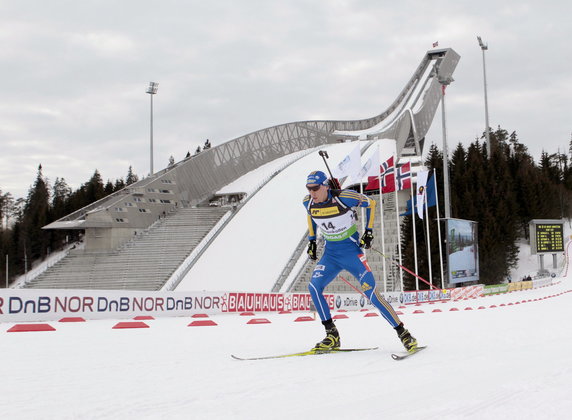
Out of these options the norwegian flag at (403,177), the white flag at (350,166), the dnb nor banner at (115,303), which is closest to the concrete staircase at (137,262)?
the norwegian flag at (403,177)

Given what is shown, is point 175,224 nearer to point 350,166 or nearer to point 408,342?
point 350,166

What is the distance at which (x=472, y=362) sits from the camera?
4.82m

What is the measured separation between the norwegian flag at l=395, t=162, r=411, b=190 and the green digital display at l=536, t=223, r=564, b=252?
46.4ft

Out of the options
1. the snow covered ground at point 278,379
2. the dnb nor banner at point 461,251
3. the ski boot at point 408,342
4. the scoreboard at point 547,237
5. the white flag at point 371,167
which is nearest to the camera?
the snow covered ground at point 278,379

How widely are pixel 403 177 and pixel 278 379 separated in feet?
70.6

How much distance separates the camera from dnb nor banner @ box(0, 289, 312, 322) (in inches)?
422

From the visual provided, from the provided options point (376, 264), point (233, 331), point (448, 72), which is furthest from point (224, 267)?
point (448, 72)

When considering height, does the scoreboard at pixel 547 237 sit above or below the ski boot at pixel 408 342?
above

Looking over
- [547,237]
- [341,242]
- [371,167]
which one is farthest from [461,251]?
[341,242]

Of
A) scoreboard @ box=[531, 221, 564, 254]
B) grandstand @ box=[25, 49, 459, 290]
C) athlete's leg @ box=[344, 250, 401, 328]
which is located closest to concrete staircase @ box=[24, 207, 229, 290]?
grandstand @ box=[25, 49, 459, 290]

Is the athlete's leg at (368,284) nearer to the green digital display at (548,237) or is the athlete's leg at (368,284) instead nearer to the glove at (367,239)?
the glove at (367,239)

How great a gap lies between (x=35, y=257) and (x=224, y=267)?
34.0 meters

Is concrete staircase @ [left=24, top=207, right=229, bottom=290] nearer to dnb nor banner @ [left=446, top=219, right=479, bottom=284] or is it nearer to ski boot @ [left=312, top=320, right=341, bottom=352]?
dnb nor banner @ [left=446, top=219, right=479, bottom=284]

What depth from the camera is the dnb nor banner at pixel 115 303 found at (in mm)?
10727
